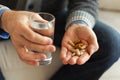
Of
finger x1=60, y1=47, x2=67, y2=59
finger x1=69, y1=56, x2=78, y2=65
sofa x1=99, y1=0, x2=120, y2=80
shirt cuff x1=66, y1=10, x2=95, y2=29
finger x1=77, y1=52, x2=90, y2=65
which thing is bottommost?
sofa x1=99, y1=0, x2=120, y2=80

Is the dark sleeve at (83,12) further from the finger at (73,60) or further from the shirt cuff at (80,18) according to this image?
the finger at (73,60)

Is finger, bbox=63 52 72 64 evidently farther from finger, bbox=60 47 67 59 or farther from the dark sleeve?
the dark sleeve

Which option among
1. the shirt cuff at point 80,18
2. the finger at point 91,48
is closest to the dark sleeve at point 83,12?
the shirt cuff at point 80,18

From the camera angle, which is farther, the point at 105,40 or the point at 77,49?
the point at 105,40

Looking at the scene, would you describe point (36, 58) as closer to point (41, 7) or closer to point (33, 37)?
point (33, 37)

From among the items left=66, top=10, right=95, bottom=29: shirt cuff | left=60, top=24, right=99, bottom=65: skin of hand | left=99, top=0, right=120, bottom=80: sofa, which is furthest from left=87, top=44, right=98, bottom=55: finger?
left=99, top=0, right=120, bottom=80: sofa

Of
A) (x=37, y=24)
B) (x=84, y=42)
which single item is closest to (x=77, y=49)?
(x=84, y=42)

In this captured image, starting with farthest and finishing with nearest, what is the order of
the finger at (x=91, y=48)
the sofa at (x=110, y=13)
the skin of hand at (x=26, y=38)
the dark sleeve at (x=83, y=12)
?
the sofa at (x=110, y=13)
the dark sleeve at (x=83, y=12)
the finger at (x=91, y=48)
the skin of hand at (x=26, y=38)
